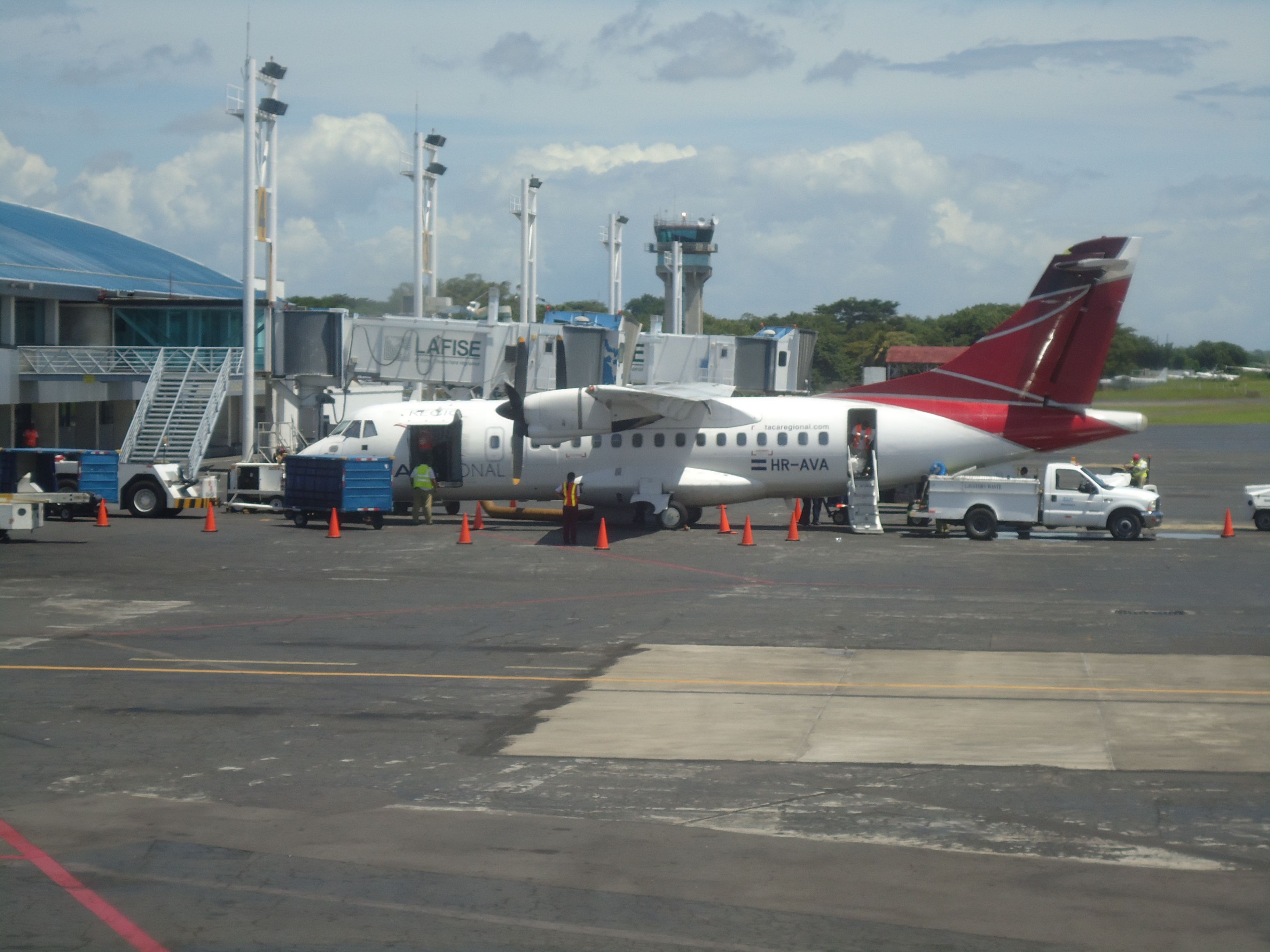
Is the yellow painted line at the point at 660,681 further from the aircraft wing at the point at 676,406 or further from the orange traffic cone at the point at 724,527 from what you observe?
the orange traffic cone at the point at 724,527

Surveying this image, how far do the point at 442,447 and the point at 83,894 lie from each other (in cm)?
2478

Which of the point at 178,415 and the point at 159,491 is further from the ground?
the point at 178,415

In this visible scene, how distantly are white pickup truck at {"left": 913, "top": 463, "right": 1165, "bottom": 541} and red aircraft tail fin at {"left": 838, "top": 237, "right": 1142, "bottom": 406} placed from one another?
209cm

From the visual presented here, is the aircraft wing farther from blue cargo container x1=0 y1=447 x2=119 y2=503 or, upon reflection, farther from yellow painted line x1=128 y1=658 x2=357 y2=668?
yellow painted line x1=128 y1=658 x2=357 y2=668

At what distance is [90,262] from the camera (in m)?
53.9

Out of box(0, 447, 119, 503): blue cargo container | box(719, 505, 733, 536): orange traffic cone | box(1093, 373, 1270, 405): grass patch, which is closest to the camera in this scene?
box(719, 505, 733, 536): orange traffic cone

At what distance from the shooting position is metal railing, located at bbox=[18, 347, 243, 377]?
42.4 metres

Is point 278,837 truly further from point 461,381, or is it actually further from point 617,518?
point 461,381

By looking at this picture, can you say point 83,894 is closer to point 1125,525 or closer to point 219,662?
point 219,662

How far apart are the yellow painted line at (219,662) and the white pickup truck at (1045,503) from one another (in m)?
17.6

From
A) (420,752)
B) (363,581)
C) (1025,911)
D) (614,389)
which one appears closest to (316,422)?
(614,389)

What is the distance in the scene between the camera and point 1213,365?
3716 centimetres

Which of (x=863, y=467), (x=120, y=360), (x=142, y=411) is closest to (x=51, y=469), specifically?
(x=142, y=411)

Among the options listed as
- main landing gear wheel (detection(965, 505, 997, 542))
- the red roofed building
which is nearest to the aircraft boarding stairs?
main landing gear wheel (detection(965, 505, 997, 542))
